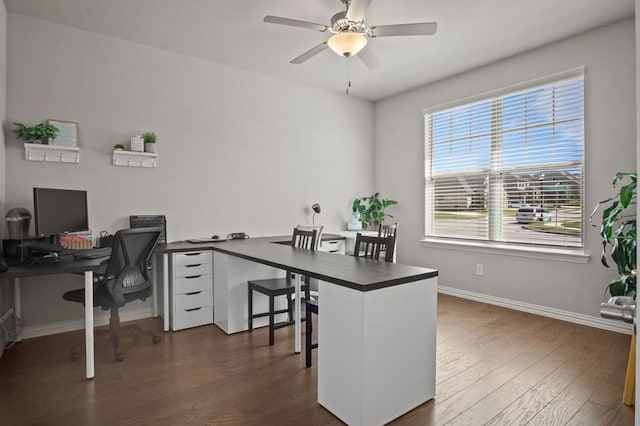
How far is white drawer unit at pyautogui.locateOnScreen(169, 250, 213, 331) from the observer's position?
10.9ft

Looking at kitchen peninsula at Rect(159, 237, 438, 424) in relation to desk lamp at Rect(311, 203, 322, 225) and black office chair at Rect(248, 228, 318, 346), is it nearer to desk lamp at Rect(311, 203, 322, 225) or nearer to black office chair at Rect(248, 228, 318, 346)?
black office chair at Rect(248, 228, 318, 346)

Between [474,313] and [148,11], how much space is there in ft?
13.8

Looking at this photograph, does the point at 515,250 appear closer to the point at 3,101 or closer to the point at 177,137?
the point at 177,137

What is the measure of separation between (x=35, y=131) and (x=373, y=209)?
400cm

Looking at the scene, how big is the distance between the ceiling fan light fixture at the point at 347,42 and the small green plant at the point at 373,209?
9.14 ft

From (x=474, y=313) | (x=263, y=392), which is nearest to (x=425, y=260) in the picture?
(x=474, y=313)

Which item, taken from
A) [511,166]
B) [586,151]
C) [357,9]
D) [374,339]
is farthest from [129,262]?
[586,151]

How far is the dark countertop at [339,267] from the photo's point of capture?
6.23 ft

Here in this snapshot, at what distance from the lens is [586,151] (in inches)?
138

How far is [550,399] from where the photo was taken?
2.16m

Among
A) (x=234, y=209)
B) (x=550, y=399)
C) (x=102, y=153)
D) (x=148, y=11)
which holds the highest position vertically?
(x=148, y=11)

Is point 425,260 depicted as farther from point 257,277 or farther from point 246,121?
point 246,121

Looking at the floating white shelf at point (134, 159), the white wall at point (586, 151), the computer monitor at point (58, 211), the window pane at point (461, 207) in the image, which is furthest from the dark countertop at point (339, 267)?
the window pane at point (461, 207)

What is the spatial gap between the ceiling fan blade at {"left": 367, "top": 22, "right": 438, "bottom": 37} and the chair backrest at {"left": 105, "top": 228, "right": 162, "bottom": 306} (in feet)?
7.46
